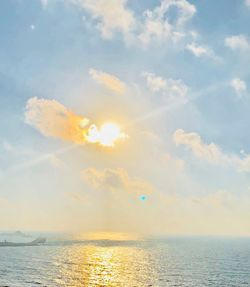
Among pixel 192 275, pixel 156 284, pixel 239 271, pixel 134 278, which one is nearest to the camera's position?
pixel 156 284

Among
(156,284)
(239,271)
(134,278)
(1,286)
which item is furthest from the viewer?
(239,271)

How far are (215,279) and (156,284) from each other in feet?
98.5

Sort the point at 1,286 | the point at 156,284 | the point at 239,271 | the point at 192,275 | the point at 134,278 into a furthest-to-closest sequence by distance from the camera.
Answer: the point at 239,271, the point at 192,275, the point at 134,278, the point at 156,284, the point at 1,286

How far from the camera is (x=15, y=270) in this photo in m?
142

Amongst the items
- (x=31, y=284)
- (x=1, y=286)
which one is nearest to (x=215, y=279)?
(x=31, y=284)

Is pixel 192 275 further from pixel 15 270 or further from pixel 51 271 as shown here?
pixel 15 270

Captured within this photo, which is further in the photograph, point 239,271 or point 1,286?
point 239,271

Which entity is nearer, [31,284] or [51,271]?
[31,284]

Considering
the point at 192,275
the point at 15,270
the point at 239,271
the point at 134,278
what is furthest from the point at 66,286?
the point at 239,271

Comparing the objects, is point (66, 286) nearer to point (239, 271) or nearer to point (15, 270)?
point (15, 270)

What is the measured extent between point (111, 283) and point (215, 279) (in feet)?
144

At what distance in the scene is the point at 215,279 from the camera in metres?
130

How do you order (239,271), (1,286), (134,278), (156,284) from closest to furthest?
A: (1,286)
(156,284)
(134,278)
(239,271)

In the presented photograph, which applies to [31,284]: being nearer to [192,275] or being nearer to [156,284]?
[156,284]
